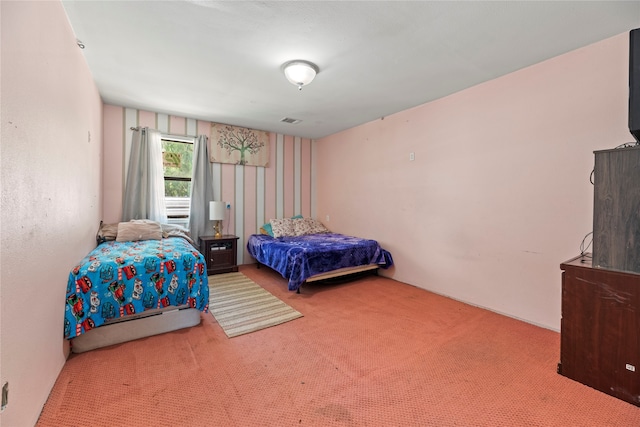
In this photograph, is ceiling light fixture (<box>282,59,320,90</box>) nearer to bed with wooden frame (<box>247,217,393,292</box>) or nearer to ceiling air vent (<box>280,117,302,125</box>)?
ceiling air vent (<box>280,117,302,125</box>)

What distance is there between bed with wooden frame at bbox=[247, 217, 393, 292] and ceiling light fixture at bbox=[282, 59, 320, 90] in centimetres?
198

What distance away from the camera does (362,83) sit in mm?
2945

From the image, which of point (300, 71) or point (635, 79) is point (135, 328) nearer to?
point (300, 71)

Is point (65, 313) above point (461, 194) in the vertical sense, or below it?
below

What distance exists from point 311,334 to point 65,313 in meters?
1.86

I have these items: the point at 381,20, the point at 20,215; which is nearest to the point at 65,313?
the point at 20,215

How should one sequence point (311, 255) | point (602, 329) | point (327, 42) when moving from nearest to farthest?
point (602, 329) → point (327, 42) → point (311, 255)

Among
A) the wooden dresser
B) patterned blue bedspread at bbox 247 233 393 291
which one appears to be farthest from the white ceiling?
patterned blue bedspread at bbox 247 233 393 291

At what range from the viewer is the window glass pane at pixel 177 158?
4.25 meters

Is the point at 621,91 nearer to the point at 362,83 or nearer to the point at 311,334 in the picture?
the point at 362,83

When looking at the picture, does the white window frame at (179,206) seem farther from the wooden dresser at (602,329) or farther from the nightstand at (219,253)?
the wooden dresser at (602,329)

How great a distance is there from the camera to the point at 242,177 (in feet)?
15.8

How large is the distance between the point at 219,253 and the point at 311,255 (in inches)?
67.0

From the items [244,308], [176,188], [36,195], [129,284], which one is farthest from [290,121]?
[36,195]
